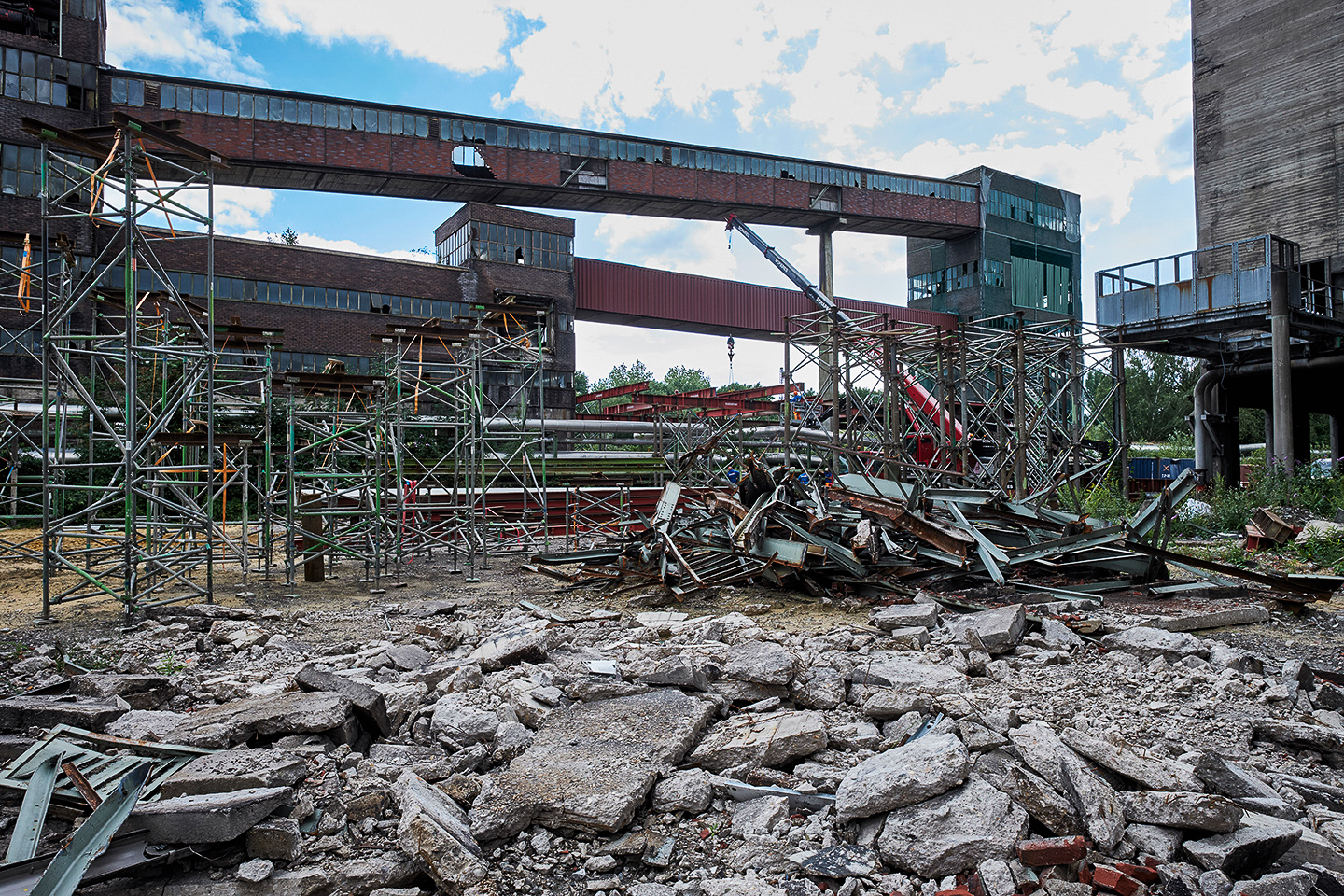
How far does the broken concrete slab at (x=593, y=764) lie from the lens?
3.91 meters

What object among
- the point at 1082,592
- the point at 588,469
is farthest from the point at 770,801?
the point at 588,469

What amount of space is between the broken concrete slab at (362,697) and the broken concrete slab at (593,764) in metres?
1.03

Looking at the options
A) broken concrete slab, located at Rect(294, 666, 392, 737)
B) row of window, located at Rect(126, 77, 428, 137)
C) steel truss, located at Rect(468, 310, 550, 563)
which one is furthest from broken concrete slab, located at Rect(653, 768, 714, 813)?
row of window, located at Rect(126, 77, 428, 137)

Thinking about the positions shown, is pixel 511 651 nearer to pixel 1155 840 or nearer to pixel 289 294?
pixel 1155 840

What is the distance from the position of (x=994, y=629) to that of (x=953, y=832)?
3.78m

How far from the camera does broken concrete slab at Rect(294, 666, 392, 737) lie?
5.08m

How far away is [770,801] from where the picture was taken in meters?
3.98

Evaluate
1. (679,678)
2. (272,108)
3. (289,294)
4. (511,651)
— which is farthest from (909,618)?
(272,108)

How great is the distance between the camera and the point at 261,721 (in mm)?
4789

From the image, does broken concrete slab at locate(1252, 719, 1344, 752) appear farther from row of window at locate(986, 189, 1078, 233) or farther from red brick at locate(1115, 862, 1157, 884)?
row of window at locate(986, 189, 1078, 233)

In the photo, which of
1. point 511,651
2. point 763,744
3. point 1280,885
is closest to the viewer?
point 1280,885

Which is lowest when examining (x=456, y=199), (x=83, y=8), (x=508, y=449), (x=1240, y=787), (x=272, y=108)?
(x=1240, y=787)

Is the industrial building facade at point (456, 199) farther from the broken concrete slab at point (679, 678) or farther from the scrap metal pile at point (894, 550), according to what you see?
the broken concrete slab at point (679, 678)

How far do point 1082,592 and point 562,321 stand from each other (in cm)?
3256
